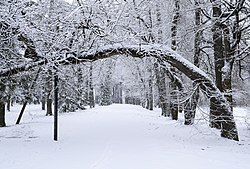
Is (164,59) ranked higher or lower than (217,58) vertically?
lower

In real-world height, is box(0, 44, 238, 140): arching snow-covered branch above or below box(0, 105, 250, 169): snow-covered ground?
above

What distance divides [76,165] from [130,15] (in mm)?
6524

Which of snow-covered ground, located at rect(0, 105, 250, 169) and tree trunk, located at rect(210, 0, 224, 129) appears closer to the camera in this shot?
snow-covered ground, located at rect(0, 105, 250, 169)

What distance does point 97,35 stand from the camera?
11148 mm

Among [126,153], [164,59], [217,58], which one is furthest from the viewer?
[217,58]

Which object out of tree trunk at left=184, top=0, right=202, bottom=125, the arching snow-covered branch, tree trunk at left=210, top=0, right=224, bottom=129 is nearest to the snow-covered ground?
tree trunk at left=210, top=0, right=224, bottom=129

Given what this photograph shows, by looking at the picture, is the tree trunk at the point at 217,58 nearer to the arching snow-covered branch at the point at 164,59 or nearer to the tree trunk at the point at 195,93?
the arching snow-covered branch at the point at 164,59

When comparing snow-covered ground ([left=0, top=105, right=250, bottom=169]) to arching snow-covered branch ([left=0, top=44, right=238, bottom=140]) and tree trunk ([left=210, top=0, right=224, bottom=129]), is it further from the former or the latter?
arching snow-covered branch ([left=0, top=44, right=238, bottom=140])

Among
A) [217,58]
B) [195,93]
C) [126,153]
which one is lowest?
[126,153]

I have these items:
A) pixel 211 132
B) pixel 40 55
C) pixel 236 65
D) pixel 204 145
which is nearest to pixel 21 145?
pixel 40 55

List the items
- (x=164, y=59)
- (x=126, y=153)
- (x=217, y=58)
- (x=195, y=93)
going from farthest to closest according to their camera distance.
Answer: (x=217, y=58) → (x=195, y=93) → (x=164, y=59) → (x=126, y=153)

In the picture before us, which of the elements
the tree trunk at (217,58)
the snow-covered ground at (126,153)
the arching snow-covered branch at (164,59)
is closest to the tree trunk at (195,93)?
the arching snow-covered branch at (164,59)

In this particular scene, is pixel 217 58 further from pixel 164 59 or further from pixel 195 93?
pixel 164 59

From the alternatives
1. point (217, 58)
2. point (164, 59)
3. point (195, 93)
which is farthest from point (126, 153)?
point (217, 58)
